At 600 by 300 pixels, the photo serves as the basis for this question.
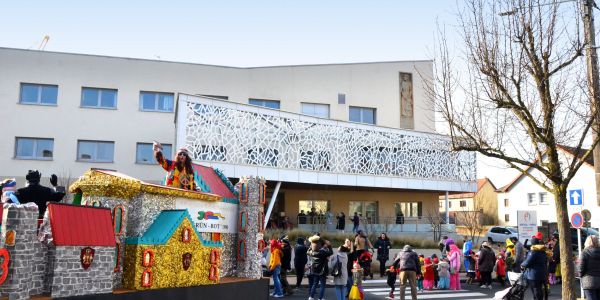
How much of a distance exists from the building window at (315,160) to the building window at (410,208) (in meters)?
9.48

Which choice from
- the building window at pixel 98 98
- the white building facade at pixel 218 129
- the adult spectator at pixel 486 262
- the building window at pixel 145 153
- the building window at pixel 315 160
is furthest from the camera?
the building window at pixel 145 153

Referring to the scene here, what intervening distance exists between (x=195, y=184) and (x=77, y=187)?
2.18m

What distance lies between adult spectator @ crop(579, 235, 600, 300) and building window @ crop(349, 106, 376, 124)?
93.2ft

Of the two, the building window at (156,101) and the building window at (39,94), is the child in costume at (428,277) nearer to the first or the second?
the building window at (156,101)

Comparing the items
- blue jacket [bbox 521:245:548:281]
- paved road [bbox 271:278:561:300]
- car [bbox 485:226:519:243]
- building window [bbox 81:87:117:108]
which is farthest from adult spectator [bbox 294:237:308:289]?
car [bbox 485:226:519:243]

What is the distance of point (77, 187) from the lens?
22.5 feet

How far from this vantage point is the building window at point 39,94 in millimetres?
31734

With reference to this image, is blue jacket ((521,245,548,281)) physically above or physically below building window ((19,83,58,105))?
below

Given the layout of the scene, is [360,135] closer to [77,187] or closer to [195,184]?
[195,184]

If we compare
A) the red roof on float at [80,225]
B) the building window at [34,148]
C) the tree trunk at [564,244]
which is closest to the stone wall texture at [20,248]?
the red roof on float at [80,225]

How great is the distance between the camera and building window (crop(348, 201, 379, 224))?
36750mm

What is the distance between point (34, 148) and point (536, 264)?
2849 cm

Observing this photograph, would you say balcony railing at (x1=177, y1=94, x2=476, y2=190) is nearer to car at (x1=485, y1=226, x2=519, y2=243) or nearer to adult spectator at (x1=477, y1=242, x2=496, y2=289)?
car at (x1=485, y1=226, x2=519, y2=243)

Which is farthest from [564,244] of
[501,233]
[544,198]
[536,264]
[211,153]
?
[544,198]
